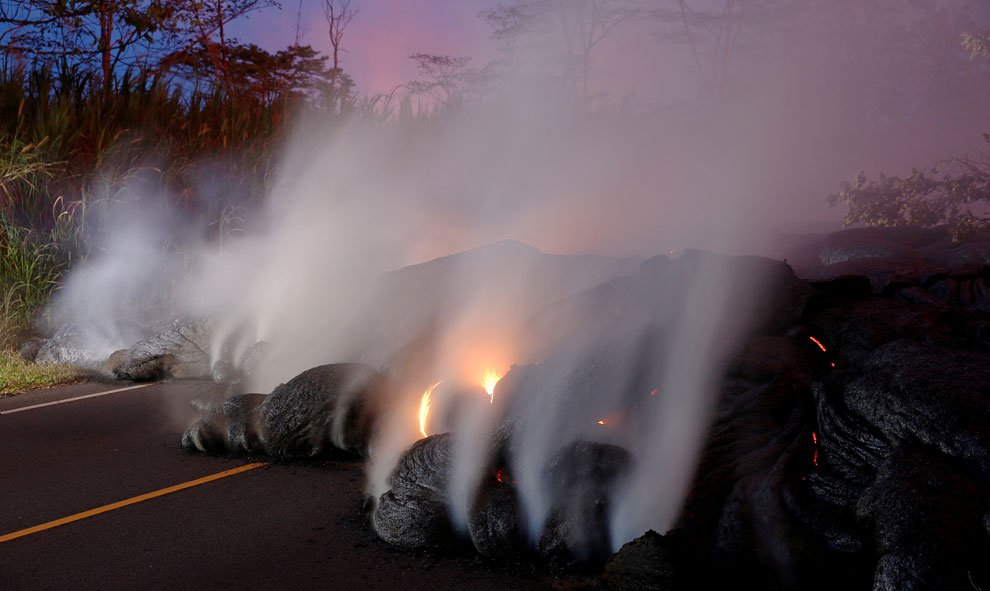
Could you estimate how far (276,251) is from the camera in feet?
38.1

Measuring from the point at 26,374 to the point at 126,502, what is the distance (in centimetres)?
438

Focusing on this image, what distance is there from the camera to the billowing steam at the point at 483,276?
512cm

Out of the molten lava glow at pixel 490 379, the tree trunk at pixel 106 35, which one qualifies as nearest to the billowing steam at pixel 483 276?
the molten lava glow at pixel 490 379

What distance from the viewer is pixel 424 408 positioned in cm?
658

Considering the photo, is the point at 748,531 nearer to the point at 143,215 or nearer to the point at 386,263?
the point at 386,263

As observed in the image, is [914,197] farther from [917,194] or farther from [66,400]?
[66,400]

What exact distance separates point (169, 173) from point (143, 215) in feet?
2.48


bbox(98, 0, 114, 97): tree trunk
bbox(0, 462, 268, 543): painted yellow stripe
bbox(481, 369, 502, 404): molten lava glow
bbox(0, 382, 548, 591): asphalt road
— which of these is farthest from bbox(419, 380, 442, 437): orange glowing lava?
bbox(98, 0, 114, 97): tree trunk

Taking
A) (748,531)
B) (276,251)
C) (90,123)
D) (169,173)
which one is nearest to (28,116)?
(90,123)


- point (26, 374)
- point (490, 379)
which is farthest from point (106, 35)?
point (490, 379)

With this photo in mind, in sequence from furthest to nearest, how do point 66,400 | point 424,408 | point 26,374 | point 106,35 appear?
point 106,35, point 26,374, point 66,400, point 424,408

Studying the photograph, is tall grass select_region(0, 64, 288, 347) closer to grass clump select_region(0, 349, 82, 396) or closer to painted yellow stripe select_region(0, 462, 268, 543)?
grass clump select_region(0, 349, 82, 396)

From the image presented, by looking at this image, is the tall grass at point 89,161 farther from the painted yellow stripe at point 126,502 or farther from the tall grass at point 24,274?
the painted yellow stripe at point 126,502

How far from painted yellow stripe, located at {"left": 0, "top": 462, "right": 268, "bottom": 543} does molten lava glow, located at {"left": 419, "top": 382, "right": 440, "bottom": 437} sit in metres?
1.23
